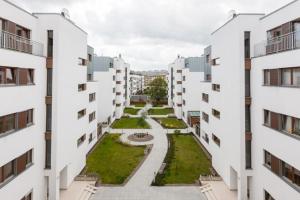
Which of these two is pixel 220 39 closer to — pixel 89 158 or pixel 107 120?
pixel 89 158

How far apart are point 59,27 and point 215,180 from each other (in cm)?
1857

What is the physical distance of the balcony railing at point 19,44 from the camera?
590 inches

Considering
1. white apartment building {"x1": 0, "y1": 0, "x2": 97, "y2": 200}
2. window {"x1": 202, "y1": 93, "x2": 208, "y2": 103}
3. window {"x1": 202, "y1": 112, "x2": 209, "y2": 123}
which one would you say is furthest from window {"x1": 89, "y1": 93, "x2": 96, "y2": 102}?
window {"x1": 202, "y1": 112, "x2": 209, "y2": 123}

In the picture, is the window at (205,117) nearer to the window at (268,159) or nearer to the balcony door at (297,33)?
the window at (268,159)

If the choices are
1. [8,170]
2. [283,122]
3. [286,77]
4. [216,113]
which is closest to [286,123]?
[283,122]

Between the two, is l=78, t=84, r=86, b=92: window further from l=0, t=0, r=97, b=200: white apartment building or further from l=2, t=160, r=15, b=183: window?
l=2, t=160, r=15, b=183: window

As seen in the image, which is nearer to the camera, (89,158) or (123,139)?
(89,158)

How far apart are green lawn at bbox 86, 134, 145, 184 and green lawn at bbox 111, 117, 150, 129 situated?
1029 centimetres

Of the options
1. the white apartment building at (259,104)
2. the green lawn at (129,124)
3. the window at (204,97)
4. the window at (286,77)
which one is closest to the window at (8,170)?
the white apartment building at (259,104)

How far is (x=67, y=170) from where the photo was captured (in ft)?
72.5

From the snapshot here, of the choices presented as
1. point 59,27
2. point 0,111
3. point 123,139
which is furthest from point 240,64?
point 123,139

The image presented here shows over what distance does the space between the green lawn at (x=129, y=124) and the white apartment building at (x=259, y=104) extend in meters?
24.6

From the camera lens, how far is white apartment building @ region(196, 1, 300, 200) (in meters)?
14.9

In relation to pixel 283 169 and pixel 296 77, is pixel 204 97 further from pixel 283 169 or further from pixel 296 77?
pixel 296 77
